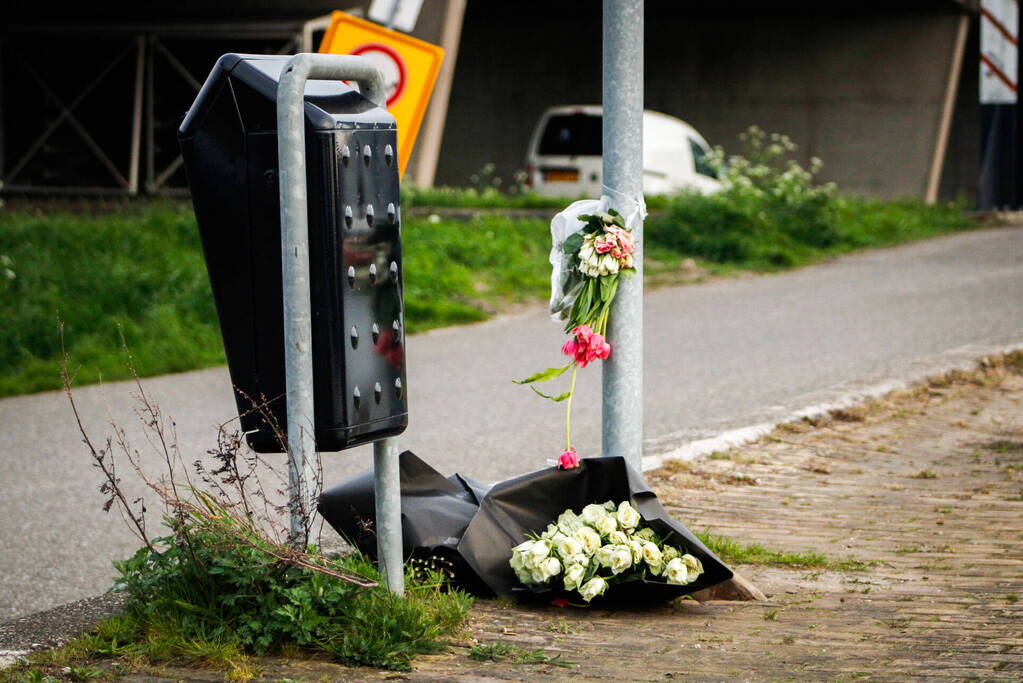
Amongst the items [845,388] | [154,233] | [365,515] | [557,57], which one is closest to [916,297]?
[845,388]

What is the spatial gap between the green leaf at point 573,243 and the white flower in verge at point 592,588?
1088mm

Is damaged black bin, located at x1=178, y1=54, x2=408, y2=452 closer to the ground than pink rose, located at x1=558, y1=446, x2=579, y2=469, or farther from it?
farther from it

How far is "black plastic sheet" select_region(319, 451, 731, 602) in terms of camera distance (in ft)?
14.0

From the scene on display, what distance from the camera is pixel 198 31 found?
73.7ft

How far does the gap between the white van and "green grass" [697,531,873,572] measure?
54.0ft

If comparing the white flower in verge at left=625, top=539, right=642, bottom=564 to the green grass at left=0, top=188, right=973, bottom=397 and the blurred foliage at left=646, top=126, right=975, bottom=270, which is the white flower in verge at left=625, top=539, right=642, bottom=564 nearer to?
the green grass at left=0, top=188, right=973, bottom=397

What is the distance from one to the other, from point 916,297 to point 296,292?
34.3 feet

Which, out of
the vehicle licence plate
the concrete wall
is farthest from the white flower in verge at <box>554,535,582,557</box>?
the concrete wall

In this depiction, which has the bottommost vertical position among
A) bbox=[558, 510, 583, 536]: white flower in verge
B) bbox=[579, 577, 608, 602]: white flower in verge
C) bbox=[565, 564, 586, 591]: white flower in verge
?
bbox=[579, 577, 608, 602]: white flower in verge

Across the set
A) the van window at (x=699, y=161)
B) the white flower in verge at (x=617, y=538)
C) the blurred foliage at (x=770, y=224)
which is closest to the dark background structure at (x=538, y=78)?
the van window at (x=699, y=161)

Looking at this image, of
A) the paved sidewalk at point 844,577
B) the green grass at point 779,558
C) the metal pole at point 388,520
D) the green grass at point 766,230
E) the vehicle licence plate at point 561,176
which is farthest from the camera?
the vehicle licence plate at point 561,176

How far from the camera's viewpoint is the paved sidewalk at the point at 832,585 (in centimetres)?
369

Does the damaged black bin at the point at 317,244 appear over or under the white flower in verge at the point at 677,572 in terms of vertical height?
over

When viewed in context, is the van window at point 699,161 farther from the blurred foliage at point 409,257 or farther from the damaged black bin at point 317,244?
the damaged black bin at point 317,244
